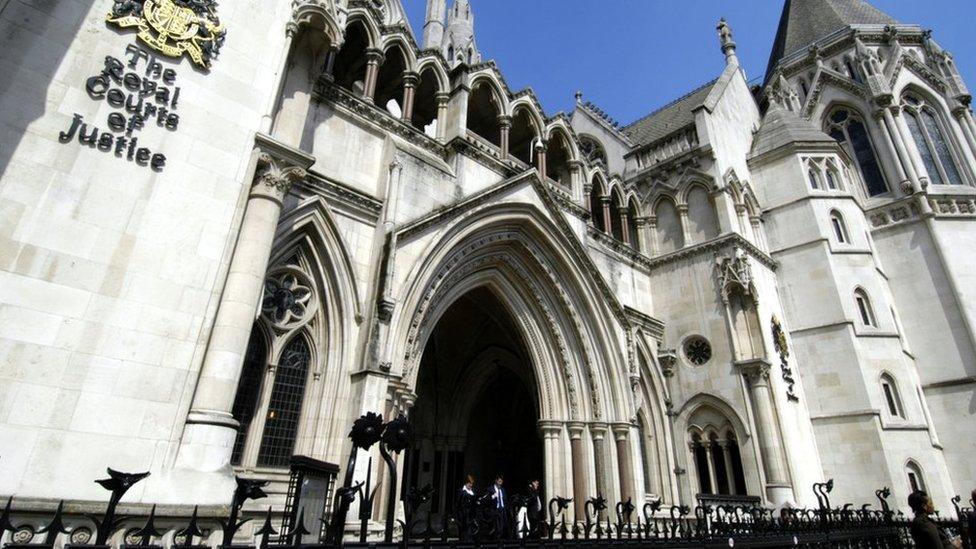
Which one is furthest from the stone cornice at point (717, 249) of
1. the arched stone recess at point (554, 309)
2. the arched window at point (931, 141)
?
the arched window at point (931, 141)

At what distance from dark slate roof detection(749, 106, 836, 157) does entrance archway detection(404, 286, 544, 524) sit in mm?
13764

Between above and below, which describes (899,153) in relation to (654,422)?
above

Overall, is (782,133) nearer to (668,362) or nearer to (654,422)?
(668,362)

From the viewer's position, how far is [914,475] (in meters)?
16.0

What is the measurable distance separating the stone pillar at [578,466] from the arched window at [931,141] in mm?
20165

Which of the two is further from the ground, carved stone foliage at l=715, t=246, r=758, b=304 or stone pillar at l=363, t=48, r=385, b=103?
stone pillar at l=363, t=48, r=385, b=103

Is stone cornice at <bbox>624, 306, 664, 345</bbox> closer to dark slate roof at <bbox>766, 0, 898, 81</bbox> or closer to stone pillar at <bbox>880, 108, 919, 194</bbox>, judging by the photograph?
stone pillar at <bbox>880, 108, 919, 194</bbox>

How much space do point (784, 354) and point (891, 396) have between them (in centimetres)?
355

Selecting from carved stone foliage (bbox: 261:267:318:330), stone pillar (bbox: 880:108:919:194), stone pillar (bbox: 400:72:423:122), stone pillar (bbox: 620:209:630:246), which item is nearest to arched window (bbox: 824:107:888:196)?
stone pillar (bbox: 880:108:919:194)

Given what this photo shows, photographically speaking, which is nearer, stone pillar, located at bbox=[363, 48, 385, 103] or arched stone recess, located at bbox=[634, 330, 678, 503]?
stone pillar, located at bbox=[363, 48, 385, 103]

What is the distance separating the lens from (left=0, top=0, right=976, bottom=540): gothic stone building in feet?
20.9

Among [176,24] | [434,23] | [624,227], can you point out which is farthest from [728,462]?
[434,23]

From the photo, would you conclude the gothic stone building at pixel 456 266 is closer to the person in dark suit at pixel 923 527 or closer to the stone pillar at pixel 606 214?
the stone pillar at pixel 606 214

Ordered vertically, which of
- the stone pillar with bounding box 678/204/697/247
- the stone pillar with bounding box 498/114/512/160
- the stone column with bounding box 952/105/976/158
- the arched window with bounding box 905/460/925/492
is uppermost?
the stone column with bounding box 952/105/976/158
